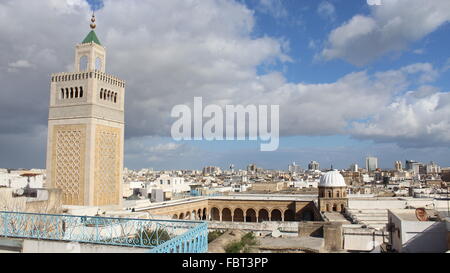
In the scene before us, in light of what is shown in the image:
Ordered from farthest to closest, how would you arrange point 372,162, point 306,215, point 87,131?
point 372,162, point 306,215, point 87,131

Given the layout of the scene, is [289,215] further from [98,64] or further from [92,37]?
[92,37]

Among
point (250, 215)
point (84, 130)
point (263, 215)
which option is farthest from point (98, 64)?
point (263, 215)

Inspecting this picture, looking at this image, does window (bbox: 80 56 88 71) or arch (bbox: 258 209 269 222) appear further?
arch (bbox: 258 209 269 222)

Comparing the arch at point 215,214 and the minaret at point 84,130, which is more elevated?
the minaret at point 84,130

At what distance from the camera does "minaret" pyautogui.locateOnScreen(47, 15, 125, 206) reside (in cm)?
1652

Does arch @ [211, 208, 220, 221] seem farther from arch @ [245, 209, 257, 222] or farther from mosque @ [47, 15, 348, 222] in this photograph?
mosque @ [47, 15, 348, 222]

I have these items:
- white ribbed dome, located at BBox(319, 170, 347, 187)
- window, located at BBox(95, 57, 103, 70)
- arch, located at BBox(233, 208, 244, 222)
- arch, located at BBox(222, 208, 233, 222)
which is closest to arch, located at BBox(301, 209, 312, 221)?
white ribbed dome, located at BBox(319, 170, 347, 187)

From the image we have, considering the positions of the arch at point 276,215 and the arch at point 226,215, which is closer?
the arch at point 276,215

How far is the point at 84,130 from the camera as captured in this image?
54.5 ft

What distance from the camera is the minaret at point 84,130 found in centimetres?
1652

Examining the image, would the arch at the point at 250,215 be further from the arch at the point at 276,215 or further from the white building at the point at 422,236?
the white building at the point at 422,236

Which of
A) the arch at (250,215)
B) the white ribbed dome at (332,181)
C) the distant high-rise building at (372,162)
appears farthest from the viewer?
the distant high-rise building at (372,162)

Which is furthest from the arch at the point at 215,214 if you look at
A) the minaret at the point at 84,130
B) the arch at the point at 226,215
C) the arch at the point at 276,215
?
the minaret at the point at 84,130
